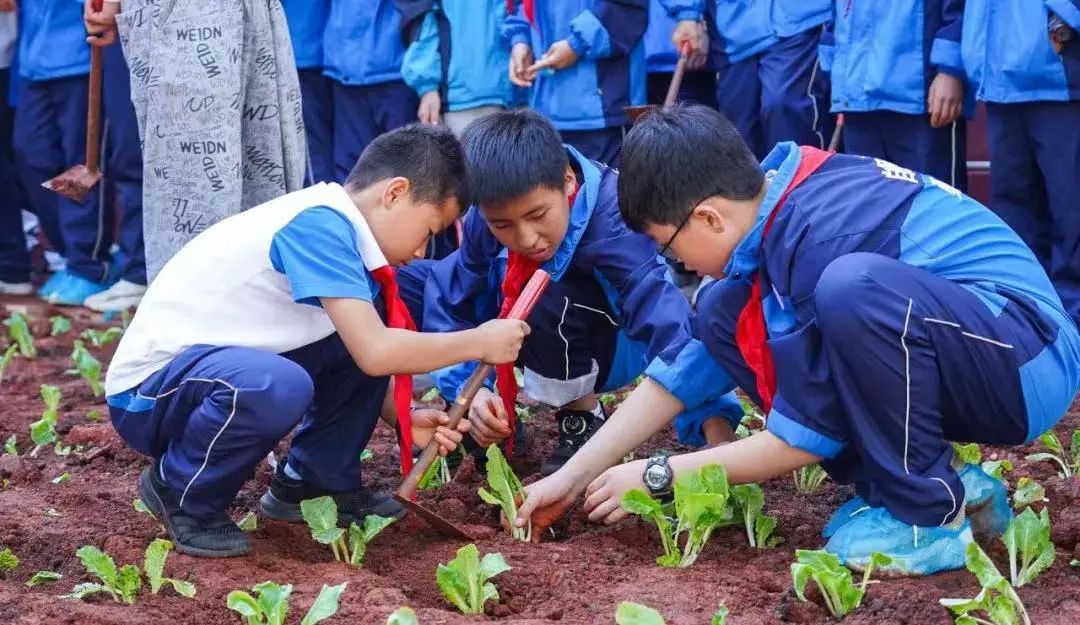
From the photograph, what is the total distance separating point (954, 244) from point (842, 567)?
79 cm

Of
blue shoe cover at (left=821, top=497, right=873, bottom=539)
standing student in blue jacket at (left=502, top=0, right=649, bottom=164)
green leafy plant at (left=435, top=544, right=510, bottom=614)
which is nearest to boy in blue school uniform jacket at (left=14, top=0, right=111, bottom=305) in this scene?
standing student in blue jacket at (left=502, top=0, right=649, bottom=164)

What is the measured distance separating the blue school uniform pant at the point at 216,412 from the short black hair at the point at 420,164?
1.51 feet

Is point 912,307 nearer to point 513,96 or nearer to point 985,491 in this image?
point 985,491

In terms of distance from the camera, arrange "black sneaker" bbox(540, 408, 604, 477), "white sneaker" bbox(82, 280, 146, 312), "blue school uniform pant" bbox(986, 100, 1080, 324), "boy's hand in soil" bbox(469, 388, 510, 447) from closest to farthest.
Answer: "boy's hand in soil" bbox(469, 388, 510, 447) < "black sneaker" bbox(540, 408, 604, 477) < "blue school uniform pant" bbox(986, 100, 1080, 324) < "white sneaker" bbox(82, 280, 146, 312)

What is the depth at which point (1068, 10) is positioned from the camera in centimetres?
456

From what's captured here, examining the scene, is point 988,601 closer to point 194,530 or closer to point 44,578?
point 194,530

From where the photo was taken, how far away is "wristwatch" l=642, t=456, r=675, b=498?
315 centimetres

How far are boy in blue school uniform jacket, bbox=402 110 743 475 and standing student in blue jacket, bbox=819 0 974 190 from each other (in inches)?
61.7

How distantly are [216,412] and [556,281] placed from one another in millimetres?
1300

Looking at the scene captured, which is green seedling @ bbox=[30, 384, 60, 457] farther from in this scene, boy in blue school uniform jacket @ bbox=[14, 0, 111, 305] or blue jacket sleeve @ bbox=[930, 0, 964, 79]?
blue jacket sleeve @ bbox=[930, 0, 964, 79]

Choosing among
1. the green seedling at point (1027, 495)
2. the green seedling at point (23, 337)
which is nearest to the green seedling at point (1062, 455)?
the green seedling at point (1027, 495)

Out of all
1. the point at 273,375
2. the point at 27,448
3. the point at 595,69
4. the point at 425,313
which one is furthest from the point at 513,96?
the point at 273,375

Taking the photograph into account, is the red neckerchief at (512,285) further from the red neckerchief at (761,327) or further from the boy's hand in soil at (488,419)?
the red neckerchief at (761,327)

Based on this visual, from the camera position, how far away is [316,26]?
675 cm
